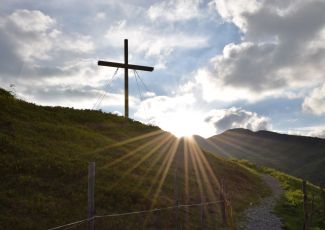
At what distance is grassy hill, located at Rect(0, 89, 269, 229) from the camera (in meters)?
22.0

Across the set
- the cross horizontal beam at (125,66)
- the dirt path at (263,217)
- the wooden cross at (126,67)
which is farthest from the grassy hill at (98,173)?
the cross horizontal beam at (125,66)

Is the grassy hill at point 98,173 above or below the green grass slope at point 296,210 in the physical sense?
above

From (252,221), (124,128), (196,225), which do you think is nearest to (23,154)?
(196,225)

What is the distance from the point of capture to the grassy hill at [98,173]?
72.3ft

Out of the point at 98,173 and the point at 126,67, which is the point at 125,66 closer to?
the point at 126,67

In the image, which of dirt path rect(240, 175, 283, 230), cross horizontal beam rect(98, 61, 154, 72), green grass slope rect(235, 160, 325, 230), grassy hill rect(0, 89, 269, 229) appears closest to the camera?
grassy hill rect(0, 89, 269, 229)

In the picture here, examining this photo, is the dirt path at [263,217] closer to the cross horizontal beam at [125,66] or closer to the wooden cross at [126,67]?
the wooden cross at [126,67]

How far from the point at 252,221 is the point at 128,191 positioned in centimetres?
1048

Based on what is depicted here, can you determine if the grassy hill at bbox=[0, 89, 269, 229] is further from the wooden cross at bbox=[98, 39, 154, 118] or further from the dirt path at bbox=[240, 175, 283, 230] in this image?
the wooden cross at bbox=[98, 39, 154, 118]

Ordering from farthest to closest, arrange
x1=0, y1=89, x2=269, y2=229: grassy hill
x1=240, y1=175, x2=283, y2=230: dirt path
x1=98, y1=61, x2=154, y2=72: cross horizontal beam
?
x1=98, y1=61, x2=154, y2=72: cross horizontal beam → x1=240, y1=175, x2=283, y2=230: dirt path → x1=0, y1=89, x2=269, y2=229: grassy hill

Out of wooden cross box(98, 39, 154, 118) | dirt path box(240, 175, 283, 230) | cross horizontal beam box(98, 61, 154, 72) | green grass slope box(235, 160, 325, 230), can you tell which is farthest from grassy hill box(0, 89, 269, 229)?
cross horizontal beam box(98, 61, 154, 72)

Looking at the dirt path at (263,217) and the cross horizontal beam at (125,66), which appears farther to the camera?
the cross horizontal beam at (125,66)

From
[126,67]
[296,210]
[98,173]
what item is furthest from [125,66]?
[296,210]

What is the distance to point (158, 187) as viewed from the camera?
3089 cm
